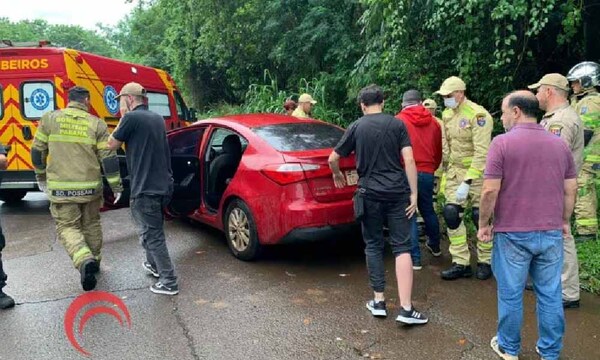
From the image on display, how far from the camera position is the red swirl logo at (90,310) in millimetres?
3811

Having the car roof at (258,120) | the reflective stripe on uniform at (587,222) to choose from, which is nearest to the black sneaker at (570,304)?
the reflective stripe on uniform at (587,222)

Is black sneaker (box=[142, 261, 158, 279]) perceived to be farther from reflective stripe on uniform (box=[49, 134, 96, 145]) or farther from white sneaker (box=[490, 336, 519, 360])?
white sneaker (box=[490, 336, 519, 360])

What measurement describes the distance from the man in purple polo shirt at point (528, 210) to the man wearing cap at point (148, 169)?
2767 mm

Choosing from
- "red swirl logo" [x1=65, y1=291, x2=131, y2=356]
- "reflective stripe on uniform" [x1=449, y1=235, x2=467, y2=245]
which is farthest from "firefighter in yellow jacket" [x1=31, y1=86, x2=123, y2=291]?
"reflective stripe on uniform" [x1=449, y1=235, x2=467, y2=245]

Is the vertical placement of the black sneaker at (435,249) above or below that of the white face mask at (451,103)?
below

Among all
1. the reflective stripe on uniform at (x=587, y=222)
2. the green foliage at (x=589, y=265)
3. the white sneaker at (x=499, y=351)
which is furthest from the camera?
the reflective stripe on uniform at (x=587, y=222)

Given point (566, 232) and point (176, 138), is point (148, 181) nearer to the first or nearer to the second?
point (176, 138)

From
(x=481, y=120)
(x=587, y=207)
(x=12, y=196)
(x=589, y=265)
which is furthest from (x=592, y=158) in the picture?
(x=12, y=196)

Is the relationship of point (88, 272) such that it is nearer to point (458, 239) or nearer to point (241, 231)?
point (241, 231)

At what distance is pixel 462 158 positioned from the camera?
182 inches

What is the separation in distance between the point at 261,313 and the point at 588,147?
3361mm

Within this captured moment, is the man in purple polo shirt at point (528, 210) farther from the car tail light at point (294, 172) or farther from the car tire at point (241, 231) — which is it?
the car tire at point (241, 231)

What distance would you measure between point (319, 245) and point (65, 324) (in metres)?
2.77

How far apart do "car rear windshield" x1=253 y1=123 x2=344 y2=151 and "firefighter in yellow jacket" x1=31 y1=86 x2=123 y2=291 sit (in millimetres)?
1509
